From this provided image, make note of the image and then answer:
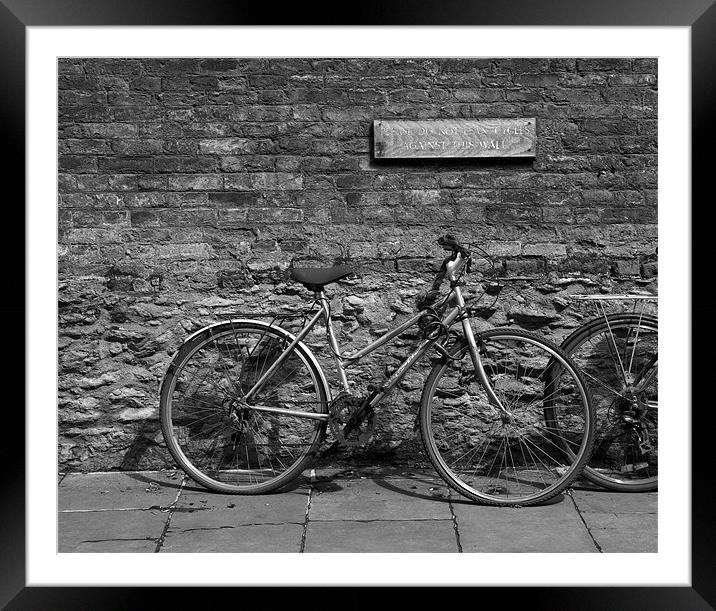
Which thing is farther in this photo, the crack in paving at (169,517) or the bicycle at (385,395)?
the bicycle at (385,395)

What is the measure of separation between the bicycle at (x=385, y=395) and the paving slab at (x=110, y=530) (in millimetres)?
387

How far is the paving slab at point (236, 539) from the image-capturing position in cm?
390

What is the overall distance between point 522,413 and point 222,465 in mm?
1551

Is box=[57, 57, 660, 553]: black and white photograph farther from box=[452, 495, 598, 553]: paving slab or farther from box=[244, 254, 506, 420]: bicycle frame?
box=[452, 495, 598, 553]: paving slab

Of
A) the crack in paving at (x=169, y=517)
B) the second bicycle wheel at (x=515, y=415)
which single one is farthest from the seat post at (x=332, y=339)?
the crack in paving at (x=169, y=517)

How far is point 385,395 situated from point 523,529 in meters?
0.87

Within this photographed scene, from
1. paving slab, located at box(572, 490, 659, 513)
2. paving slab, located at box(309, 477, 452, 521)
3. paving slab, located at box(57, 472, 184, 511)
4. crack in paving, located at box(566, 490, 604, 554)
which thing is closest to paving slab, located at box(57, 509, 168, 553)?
paving slab, located at box(57, 472, 184, 511)

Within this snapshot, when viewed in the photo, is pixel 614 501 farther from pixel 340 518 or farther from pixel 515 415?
pixel 340 518

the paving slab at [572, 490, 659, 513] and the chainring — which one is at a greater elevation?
the chainring

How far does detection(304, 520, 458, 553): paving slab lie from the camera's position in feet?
12.7

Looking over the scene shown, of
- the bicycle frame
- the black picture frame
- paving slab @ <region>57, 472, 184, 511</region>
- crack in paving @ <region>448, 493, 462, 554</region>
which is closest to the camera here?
the black picture frame

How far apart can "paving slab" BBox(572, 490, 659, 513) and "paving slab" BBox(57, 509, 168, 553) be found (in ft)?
6.32
